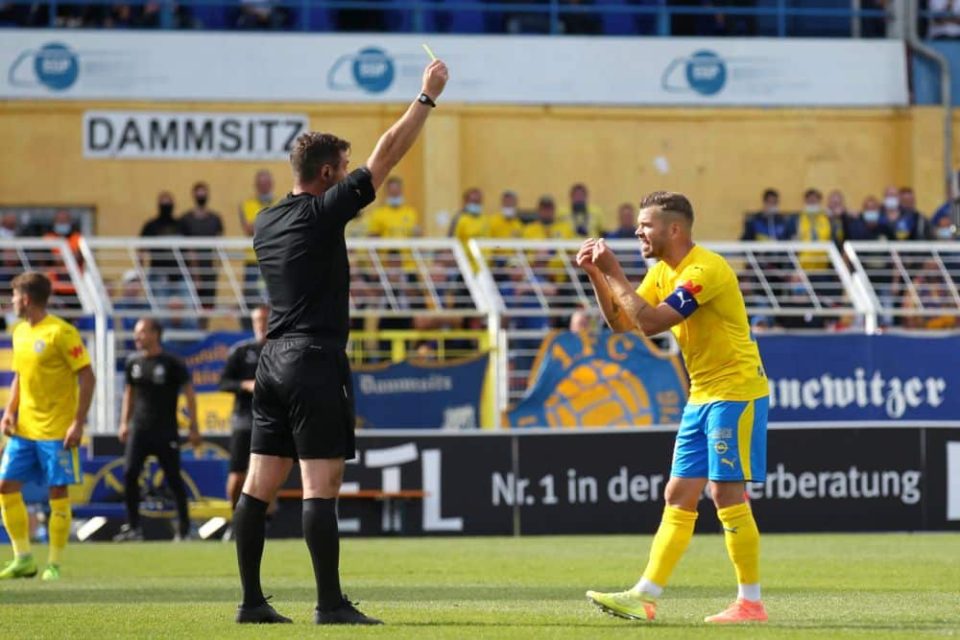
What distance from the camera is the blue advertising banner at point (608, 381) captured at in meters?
22.0

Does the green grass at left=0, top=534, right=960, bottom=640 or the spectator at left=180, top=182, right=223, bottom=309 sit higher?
the spectator at left=180, top=182, right=223, bottom=309

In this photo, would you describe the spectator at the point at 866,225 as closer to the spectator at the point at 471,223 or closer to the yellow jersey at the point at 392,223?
the spectator at the point at 471,223

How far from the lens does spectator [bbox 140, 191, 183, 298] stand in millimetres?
23078

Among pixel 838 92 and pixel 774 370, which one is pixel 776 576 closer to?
pixel 774 370

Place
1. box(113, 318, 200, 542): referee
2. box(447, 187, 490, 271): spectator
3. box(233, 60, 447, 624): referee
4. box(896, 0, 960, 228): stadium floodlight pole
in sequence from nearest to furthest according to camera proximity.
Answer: box(233, 60, 447, 624): referee → box(113, 318, 200, 542): referee → box(447, 187, 490, 271): spectator → box(896, 0, 960, 228): stadium floodlight pole

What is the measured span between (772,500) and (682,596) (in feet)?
29.6

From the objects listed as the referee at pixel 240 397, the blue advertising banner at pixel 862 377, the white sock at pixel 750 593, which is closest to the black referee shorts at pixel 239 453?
the referee at pixel 240 397

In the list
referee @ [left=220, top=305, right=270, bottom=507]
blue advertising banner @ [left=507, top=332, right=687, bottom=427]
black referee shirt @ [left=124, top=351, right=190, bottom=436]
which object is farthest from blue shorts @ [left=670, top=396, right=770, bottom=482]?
blue advertising banner @ [left=507, top=332, right=687, bottom=427]

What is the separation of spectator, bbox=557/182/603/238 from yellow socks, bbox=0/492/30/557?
13308 millimetres

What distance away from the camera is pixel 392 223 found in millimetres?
26484

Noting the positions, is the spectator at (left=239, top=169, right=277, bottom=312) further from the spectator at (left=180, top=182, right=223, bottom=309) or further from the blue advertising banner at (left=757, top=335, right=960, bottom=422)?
the blue advertising banner at (left=757, top=335, right=960, bottom=422)

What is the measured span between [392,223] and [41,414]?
41.1ft

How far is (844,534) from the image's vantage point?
792 inches

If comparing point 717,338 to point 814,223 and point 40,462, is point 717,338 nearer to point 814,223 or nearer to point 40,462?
point 40,462
